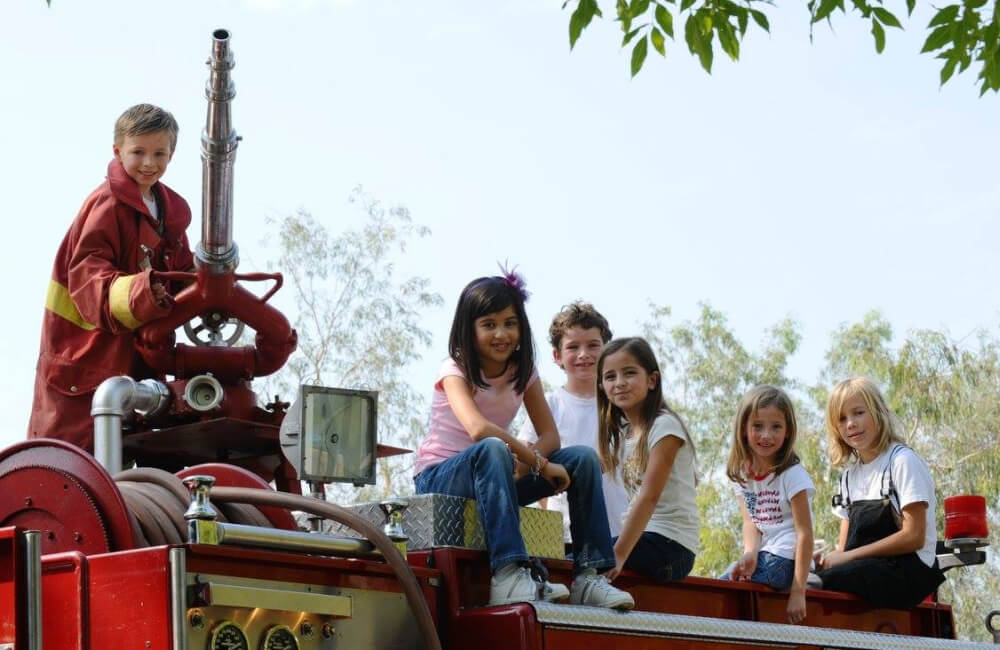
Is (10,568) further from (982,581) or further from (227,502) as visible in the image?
(982,581)

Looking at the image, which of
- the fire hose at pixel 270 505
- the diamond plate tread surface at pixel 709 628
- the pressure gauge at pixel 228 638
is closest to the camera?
the pressure gauge at pixel 228 638

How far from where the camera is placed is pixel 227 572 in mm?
3748

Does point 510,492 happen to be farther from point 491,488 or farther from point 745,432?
A: point 745,432

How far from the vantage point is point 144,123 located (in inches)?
223

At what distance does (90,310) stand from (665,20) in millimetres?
2456

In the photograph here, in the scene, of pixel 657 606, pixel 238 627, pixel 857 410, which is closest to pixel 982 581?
pixel 857 410

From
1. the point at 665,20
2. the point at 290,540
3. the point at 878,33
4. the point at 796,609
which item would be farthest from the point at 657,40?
the point at 290,540

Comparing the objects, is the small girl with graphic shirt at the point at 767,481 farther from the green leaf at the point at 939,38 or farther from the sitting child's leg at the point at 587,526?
the green leaf at the point at 939,38

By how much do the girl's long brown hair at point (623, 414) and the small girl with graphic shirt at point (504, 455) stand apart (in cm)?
38

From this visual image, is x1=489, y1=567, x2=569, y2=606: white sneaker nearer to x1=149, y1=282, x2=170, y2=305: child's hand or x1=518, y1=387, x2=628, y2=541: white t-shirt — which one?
x1=149, y1=282, x2=170, y2=305: child's hand

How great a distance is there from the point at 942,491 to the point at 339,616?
20420 millimetres

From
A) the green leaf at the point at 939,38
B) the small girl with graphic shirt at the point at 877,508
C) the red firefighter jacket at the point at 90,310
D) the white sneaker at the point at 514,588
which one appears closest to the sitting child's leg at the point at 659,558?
the white sneaker at the point at 514,588

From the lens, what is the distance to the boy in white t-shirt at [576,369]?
6.71m

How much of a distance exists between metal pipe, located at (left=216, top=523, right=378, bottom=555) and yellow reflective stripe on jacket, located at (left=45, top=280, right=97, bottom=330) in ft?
6.27
